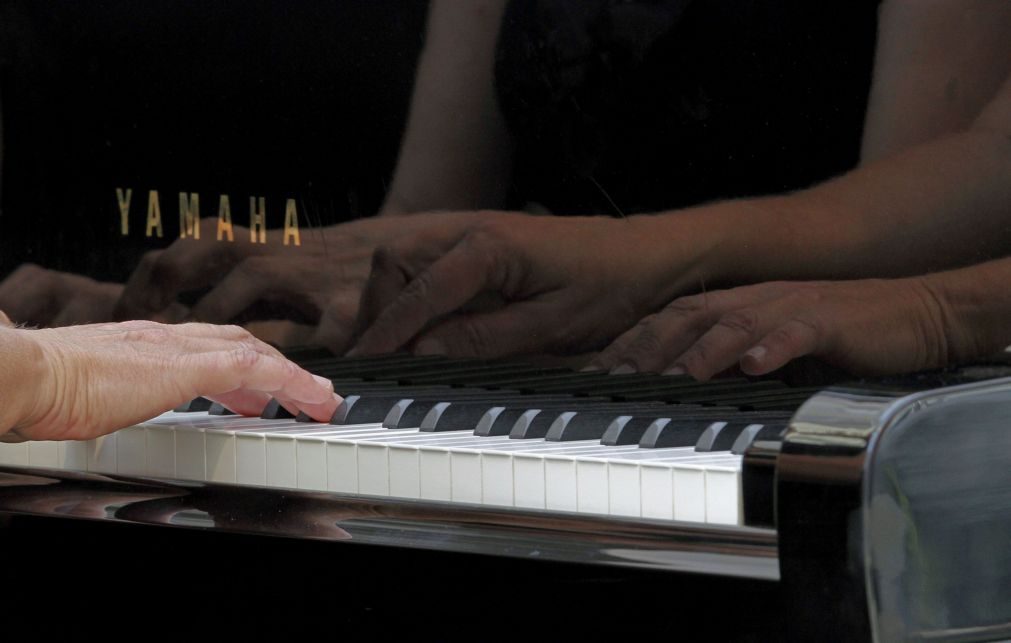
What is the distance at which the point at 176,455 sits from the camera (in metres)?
1.42

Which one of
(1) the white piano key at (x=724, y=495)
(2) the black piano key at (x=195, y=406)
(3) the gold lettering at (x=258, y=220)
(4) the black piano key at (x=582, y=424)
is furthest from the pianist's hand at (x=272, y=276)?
(1) the white piano key at (x=724, y=495)

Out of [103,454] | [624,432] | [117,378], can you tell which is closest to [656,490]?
[624,432]

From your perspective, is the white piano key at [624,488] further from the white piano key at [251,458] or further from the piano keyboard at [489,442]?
the white piano key at [251,458]

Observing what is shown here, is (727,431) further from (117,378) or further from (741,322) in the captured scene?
(117,378)

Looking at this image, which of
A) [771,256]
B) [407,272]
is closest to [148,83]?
[407,272]

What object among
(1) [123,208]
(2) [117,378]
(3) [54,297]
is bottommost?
(2) [117,378]

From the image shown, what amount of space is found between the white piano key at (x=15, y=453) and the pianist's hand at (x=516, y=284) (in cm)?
38

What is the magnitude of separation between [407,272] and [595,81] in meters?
0.30

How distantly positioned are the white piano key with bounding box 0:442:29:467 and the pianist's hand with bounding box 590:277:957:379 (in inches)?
27.6

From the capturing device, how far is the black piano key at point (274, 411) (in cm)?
148

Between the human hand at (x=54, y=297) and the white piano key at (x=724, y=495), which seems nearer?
the white piano key at (x=724, y=495)

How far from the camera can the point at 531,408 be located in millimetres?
1334

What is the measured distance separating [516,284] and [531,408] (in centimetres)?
16

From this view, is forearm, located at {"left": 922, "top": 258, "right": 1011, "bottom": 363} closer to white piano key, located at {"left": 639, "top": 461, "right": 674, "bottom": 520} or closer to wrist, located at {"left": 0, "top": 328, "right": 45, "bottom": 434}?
white piano key, located at {"left": 639, "top": 461, "right": 674, "bottom": 520}
